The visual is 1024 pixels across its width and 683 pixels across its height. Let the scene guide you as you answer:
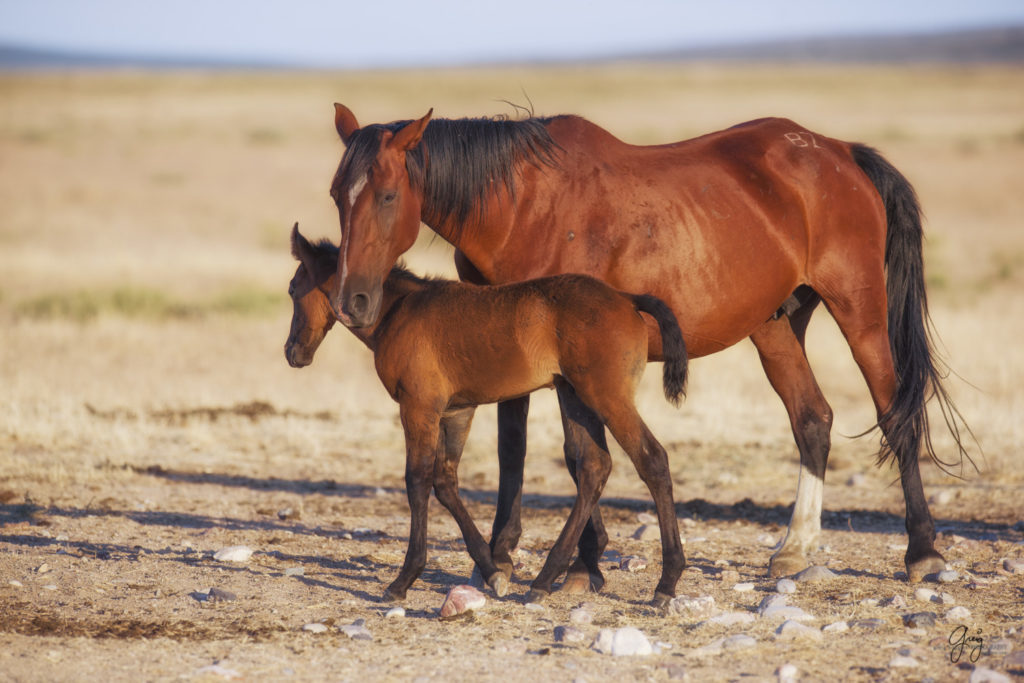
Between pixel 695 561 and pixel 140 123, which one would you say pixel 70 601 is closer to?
pixel 695 561

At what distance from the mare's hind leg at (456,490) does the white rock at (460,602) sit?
0.32m

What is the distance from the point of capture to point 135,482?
8.22 metres

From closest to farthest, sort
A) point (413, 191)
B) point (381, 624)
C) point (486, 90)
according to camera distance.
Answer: point (381, 624), point (413, 191), point (486, 90)

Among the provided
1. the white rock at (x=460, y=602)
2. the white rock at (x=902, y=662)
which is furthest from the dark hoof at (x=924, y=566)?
the white rock at (x=460, y=602)

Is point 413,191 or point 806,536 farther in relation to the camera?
point 806,536

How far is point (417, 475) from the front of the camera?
5.45 m

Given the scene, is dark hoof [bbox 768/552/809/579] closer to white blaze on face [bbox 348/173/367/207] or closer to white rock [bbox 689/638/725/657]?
white rock [bbox 689/638/725/657]

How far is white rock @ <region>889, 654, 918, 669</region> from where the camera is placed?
4.40 metres

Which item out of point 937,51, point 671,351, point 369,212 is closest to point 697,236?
point 671,351

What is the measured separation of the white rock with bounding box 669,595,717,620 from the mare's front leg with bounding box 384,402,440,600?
3.96 ft

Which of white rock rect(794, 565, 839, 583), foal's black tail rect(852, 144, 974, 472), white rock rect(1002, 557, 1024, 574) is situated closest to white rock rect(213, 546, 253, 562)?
white rock rect(794, 565, 839, 583)

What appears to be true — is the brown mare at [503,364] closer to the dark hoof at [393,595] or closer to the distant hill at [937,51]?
the dark hoof at [393,595]

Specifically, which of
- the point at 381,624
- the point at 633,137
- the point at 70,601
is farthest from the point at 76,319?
the point at 633,137

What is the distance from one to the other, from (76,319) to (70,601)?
9587 millimetres
